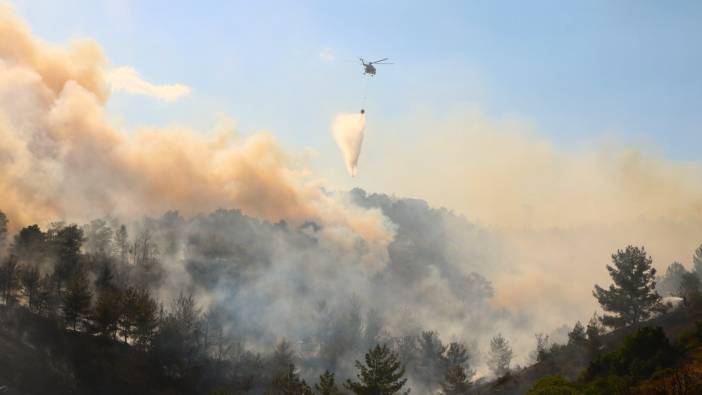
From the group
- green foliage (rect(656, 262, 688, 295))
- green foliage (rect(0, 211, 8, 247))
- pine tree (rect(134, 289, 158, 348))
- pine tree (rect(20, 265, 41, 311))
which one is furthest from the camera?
green foliage (rect(656, 262, 688, 295))

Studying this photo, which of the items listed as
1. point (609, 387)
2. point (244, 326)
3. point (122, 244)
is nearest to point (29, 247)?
point (122, 244)

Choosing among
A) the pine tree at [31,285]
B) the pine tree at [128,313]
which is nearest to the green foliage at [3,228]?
the pine tree at [31,285]

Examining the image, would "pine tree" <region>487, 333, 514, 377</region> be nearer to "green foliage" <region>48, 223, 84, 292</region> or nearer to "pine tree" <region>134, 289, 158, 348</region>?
"pine tree" <region>134, 289, 158, 348</region>

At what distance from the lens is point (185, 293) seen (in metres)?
96.6

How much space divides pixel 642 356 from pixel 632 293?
35875 millimetres

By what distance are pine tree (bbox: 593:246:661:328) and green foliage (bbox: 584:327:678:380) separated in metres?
33.5

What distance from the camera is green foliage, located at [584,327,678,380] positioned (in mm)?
37750

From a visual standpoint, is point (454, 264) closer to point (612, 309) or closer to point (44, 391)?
point (612, 309)

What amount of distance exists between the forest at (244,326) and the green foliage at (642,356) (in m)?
0.09

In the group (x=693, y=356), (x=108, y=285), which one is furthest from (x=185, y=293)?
(x=693, y=356)

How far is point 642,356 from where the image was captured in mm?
39312

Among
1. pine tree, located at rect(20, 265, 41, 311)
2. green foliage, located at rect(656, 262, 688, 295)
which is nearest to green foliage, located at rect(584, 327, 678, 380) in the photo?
pine tree, located at rect(20, 265, 41, 311)

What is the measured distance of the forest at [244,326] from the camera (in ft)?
159

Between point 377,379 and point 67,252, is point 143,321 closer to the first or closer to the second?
point 67,252
